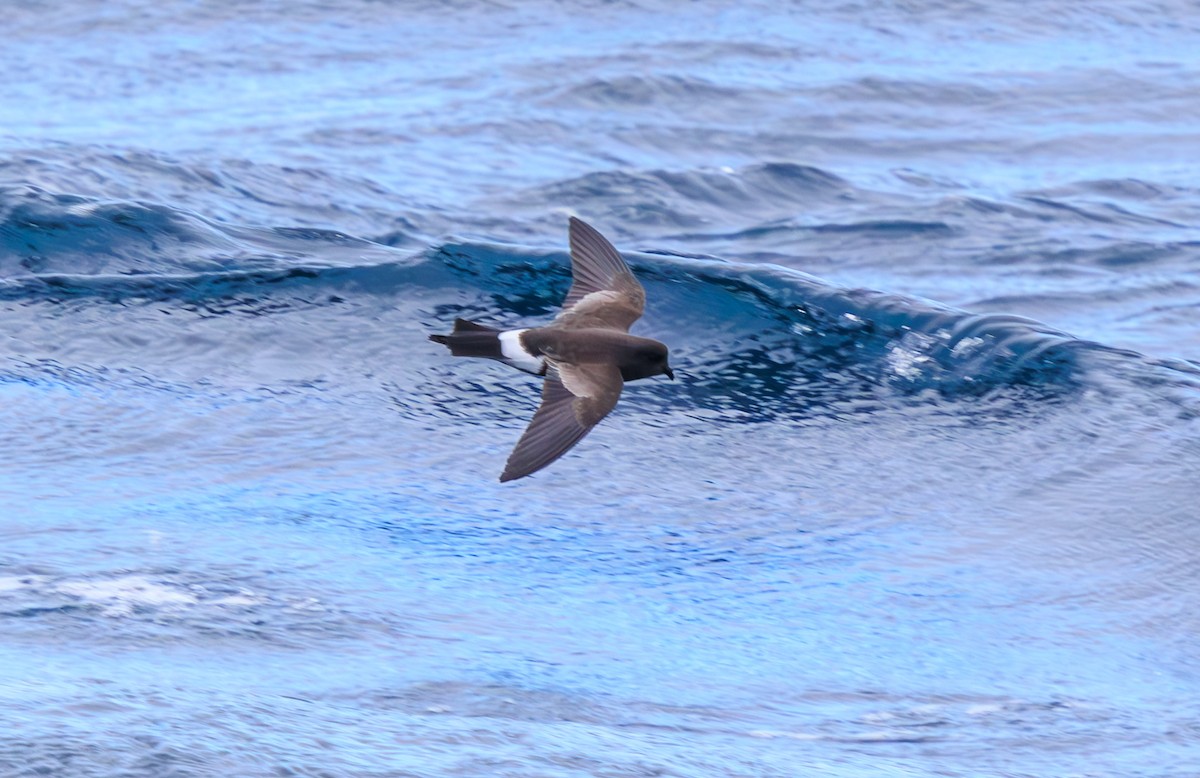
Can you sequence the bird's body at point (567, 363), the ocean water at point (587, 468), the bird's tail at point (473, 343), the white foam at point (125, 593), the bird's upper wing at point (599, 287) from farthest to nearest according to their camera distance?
1. the bird's upper wing at point (599, 287)
2. the bird's tail at point (473, 343)
3. the bird's body at point (567, 363)
4. the white foam at point (125, 593)
5. the ocean water at point (587, 468)

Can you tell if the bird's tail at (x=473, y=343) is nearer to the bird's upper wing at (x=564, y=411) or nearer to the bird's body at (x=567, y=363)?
the bird's body at (x=567, y=363)

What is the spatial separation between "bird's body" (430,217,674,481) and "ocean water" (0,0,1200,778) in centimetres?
68

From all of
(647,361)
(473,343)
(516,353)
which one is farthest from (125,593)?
(647,361)

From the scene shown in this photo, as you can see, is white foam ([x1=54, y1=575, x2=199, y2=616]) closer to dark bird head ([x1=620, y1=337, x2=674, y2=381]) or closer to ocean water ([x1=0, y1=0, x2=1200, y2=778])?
ocean water ([x1=0, y1=0, x2=1200, y2=778])

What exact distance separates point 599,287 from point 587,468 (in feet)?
2.96

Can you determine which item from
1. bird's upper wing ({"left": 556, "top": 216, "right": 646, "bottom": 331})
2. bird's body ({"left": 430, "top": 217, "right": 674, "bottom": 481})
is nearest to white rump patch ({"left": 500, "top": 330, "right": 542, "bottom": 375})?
bird's body ({"left": 430, "top": 217, "right": 674, "bottom": 481})

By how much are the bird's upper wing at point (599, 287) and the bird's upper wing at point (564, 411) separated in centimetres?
60

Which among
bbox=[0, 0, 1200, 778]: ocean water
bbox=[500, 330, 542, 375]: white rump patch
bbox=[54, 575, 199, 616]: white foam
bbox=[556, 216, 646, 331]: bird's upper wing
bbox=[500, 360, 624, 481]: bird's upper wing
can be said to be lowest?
bbox=[54, 575, 199, 616]: white foam

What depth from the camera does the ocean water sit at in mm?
5113

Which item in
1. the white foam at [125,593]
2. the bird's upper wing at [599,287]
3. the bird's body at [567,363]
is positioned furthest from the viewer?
the bird's upper wing at [599,287]

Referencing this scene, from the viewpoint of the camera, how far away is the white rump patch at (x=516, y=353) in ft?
19.9

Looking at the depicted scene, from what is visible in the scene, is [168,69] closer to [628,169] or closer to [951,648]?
[628,169]

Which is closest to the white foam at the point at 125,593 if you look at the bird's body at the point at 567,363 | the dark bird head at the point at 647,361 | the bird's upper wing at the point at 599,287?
the bird's body at the point at 567,363

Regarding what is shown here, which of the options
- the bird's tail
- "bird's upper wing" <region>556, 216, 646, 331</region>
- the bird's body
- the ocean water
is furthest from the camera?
"bird's upper wing" <region>556, 216, 646, 331</region>
